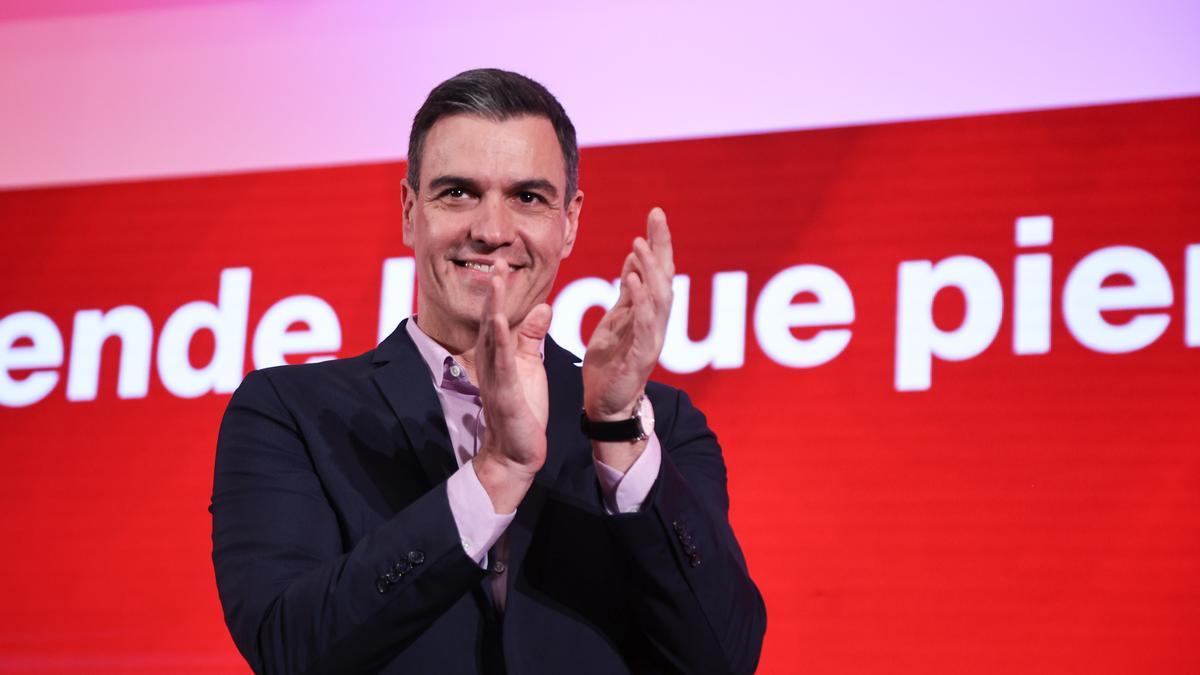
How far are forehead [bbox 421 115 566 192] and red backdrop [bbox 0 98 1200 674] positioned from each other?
1.21 m

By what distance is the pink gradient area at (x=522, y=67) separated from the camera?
2980mm

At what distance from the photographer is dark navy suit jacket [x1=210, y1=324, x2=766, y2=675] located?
4.84 feet

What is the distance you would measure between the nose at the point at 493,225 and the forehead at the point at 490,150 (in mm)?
37

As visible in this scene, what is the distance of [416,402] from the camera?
1748mm

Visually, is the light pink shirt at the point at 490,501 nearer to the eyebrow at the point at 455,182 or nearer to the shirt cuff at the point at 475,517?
the shirt cuff at the point at 475,517

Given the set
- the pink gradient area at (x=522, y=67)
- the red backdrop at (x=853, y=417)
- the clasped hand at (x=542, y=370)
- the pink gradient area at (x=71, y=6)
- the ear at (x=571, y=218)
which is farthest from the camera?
the pink gradient area at (x=71, y=6)

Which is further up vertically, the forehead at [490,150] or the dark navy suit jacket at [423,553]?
the forehead at [490,150]

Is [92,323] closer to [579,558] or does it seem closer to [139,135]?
[139,135]

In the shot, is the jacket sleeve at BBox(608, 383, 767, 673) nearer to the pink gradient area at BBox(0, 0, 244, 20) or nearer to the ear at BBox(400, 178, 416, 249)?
the ear at BBox(400, 178, 416, 249)

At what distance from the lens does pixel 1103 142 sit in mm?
2891

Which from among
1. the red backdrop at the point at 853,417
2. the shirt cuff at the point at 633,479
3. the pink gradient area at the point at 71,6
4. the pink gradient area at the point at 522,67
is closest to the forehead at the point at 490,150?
the shirt cuff at the point at 633,479

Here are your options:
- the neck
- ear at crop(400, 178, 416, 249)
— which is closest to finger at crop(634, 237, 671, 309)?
the neck

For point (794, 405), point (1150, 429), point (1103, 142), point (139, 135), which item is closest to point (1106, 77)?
point (1103, 142)

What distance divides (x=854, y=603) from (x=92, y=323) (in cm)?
196
